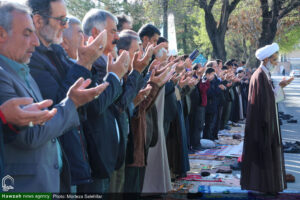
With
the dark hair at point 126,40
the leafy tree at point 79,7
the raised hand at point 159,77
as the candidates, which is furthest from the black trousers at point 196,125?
the leafy tree at point 79,7

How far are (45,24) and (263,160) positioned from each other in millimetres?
4153

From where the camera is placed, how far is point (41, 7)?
314 cm

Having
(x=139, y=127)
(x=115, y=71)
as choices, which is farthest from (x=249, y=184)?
(x=115, y=71)

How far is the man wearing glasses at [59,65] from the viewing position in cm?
297

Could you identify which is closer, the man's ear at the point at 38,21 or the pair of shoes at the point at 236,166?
the man's ear at the point at 38,21

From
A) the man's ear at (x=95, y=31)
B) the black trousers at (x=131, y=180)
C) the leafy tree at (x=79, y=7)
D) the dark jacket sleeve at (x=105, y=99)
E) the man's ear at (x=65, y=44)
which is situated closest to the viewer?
the dark jacket sleeve at (x=105, y=99)

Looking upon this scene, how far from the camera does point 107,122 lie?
360 cm

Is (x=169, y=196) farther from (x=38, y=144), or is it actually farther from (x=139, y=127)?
(x=38, y=144)

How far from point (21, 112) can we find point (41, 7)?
4.24 ft

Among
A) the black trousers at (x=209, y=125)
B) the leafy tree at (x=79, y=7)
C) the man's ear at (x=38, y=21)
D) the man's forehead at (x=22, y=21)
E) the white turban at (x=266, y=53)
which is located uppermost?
the leafy tree at (x=79, y=7)

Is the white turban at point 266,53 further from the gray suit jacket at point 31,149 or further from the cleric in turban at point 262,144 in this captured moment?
the gray suit jacket at point 31,149

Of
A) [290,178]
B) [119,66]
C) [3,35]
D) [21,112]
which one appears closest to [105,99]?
[119,66]

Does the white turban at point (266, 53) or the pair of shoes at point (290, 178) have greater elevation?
the white turban at point (266, 53)

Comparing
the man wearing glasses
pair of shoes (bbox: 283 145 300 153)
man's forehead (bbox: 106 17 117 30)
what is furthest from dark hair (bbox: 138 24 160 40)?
pair of shoes (bbox: 283 145 300 153)
